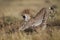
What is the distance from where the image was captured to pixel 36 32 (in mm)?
3953

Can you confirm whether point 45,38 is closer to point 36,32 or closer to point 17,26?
point 36,32

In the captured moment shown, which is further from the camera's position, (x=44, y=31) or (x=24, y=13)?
(x=24, y=13)

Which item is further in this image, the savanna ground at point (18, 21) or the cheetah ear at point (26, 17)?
the cheetah ear at point (26, 17)

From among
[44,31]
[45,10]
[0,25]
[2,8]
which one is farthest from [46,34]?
[2,8]

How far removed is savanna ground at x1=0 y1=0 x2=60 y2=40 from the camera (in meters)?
3.81

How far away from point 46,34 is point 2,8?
3.73ft

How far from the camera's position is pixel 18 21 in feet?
14.0

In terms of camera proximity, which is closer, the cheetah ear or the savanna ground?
the savanna ground

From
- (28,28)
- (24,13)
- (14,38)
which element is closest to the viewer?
(14,38)

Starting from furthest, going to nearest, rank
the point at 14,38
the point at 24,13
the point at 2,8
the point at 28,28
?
the point at 2,8 < the point at 24,13 < the point at 28,28 < the point at 14,38

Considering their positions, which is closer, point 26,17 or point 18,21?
point 26,17

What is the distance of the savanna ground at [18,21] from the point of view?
3.81m

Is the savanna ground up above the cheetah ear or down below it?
below

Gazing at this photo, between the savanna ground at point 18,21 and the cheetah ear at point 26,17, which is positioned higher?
the cheetah ear at point 26,17
